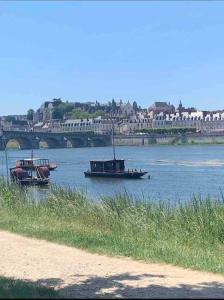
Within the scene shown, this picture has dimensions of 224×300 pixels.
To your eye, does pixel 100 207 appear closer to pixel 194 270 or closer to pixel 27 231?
pixel 27 231

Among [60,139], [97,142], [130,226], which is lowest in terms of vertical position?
[97,142]

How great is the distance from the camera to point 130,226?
48.2 feet

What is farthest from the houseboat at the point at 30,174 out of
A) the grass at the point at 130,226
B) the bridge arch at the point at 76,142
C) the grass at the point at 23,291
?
the bridge arch at the point at 76,142

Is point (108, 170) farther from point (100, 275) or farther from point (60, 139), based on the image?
point (60, 139)

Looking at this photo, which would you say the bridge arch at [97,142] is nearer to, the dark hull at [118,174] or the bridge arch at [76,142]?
the bridge arch at [76,142]

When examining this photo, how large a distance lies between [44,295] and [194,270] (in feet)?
11.2

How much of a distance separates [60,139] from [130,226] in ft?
498

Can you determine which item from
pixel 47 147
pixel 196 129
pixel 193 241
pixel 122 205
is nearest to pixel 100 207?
pixel 122 205

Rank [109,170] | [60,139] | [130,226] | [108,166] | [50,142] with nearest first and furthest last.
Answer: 1. [130,226]
2. [109,170]
3. [108,166]
4. [60,139]
5. [50,142]

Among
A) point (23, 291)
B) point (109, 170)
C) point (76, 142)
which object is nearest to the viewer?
point (23, 291)

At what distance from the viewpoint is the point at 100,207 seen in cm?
1738

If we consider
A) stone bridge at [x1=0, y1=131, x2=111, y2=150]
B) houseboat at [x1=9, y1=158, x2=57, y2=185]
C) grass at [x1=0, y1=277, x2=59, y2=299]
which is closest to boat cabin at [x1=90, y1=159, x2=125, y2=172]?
houseboat at [x1=9, y1=158, x2=57, y2=185]

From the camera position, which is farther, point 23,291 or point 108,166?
point 108,166

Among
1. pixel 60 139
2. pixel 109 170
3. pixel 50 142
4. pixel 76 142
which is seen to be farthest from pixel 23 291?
pixel 76 142
